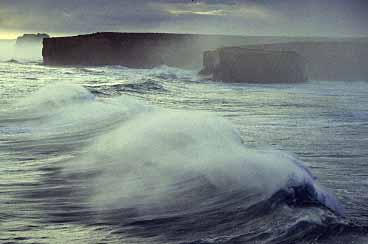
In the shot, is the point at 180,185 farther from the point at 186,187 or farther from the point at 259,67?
the point at 259,67

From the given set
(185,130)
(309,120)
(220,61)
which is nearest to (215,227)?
(185,130)

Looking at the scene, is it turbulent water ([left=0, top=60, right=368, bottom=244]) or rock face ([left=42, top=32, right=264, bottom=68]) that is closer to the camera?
turbulent water ([left=0, top=60, right=368, bottom=244])

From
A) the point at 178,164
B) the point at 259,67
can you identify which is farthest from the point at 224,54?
the point at 178,164

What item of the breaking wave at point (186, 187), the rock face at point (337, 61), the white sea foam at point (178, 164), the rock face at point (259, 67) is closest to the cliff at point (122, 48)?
the rock face at point (337, 61)

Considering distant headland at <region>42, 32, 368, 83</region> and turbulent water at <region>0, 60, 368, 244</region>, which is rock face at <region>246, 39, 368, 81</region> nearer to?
distant headland at <region>42, 32, 368, 83</region>

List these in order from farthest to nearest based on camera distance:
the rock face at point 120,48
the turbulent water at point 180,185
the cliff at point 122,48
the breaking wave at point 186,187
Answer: the rock face at point 120,48
the cliff at point 122,48
the breaking wave at point 186,187
the turbulent water at point 180,185

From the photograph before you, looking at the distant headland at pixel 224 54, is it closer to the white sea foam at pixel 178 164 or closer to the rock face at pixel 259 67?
the rock face at pixel 259 67

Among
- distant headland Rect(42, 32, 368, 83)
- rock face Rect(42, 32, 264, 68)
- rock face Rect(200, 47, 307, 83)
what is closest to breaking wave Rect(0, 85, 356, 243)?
rock face Rect(200, 47, 307, 83)

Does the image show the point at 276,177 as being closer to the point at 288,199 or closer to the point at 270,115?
the point at 288,199
